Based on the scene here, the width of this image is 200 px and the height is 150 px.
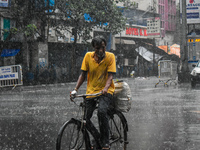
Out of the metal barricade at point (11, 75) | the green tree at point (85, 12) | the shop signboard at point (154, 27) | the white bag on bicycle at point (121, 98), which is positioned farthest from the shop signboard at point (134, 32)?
the white bag on bicycle at point (121, 98)

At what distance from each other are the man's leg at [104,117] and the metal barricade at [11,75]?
18281 millimetres

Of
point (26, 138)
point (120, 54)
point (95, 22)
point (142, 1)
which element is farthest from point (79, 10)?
point (142, 1)

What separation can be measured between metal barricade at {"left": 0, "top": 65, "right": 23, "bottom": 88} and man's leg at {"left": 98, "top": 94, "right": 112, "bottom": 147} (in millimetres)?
18281

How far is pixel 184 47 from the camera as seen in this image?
27.2 m

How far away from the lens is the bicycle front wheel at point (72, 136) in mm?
4777

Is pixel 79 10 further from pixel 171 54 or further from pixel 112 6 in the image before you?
pixel 171 54

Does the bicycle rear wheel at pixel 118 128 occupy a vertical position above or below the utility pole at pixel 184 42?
below

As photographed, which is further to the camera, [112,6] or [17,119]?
[112,6]

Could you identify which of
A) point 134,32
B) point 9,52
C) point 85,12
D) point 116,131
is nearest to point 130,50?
point 134,32

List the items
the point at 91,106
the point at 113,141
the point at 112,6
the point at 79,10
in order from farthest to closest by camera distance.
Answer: the point at 112,6
the point at 79,10
the point at 113,141
the point at 91,106

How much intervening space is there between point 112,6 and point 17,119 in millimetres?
25667

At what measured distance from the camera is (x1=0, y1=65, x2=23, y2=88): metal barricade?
906 inches

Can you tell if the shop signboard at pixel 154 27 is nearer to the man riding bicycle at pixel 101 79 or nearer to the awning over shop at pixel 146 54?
the awning over shop at pixel 146 54

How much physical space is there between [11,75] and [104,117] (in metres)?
18.6
